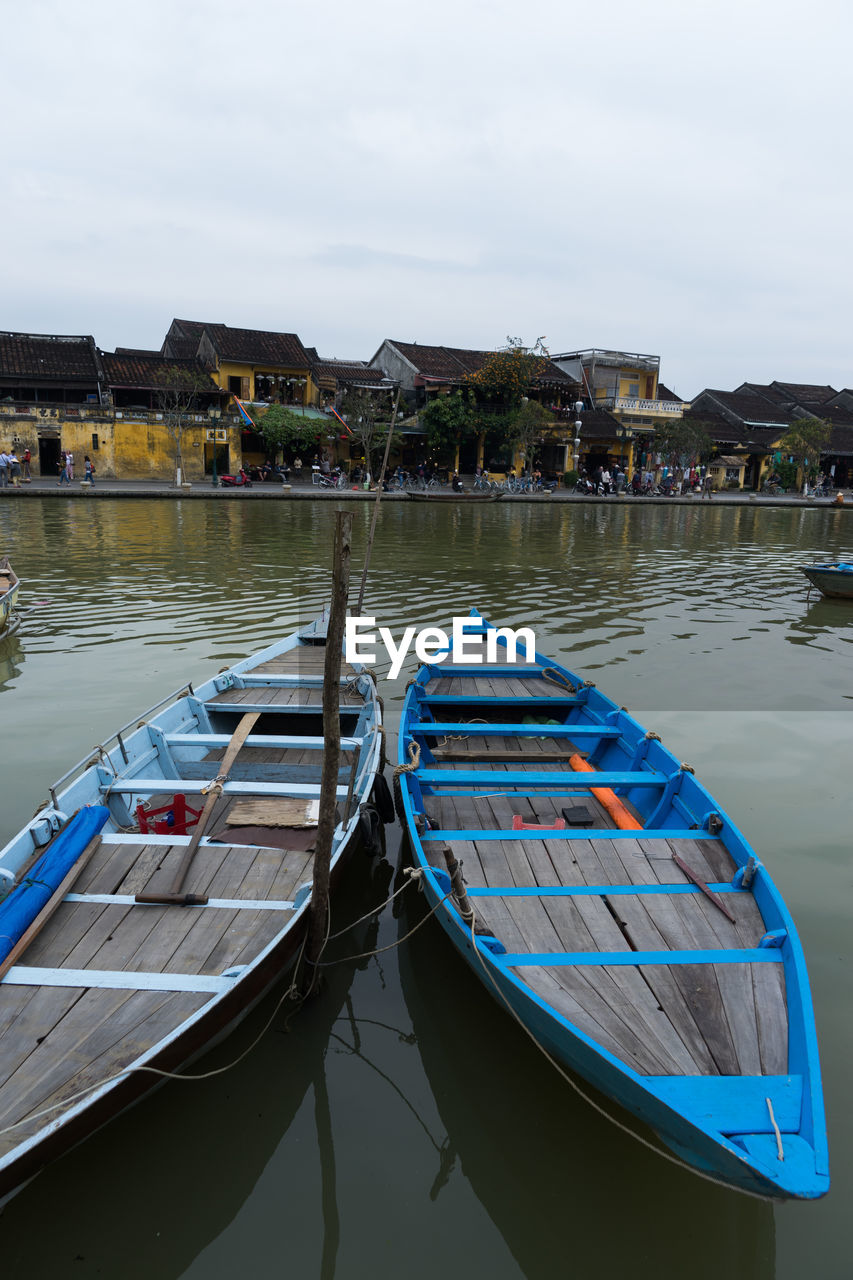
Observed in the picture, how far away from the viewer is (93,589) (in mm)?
15320

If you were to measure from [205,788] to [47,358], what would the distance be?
39087mm

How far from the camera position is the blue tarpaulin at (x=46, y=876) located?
13.2ft

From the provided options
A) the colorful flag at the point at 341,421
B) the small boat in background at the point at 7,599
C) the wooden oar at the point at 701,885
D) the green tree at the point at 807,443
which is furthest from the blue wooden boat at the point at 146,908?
the green tree at the point at 807,443

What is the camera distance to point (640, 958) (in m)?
3.92

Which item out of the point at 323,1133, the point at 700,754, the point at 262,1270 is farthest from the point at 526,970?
the point at 700,754

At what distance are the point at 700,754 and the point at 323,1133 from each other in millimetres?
5613

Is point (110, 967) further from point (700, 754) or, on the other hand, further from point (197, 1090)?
point (700, 754)

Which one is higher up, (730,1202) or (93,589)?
(93,589)

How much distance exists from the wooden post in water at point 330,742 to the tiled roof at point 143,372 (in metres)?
37.2

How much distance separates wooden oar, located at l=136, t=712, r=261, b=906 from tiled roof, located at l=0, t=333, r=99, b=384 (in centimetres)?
3704

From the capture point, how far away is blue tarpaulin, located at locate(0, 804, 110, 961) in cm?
404

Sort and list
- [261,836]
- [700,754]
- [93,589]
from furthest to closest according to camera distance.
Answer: [93,589]
[700,754]
[261,836]

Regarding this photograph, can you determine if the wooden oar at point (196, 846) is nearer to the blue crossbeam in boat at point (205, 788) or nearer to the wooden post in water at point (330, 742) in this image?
the blue crossbeam in boat at point (205, 788)

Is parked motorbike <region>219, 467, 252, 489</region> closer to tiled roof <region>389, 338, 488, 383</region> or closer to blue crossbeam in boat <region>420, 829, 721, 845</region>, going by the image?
tiled roof <region>389, 338, 488, 383</region>
